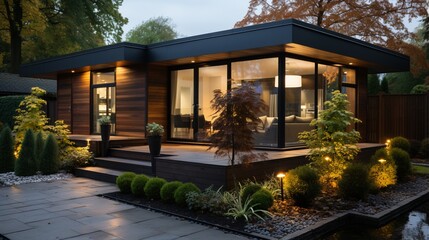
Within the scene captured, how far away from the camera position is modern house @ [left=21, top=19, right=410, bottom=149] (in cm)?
818

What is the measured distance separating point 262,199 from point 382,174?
313 centimetres

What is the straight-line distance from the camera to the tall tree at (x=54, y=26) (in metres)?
21.5

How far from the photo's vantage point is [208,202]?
17.3 feet

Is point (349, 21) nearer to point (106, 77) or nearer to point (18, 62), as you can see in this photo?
point (106, 77)

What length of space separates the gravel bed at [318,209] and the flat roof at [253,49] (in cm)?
311

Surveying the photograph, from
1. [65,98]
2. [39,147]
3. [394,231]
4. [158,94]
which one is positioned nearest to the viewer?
[394,231]

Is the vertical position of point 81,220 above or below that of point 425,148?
below

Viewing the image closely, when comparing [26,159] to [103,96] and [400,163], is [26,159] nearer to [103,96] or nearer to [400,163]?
[103,96]

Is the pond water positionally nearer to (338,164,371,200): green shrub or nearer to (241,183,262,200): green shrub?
(338,164,371,200): green shrub

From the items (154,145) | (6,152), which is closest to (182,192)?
(154,145)

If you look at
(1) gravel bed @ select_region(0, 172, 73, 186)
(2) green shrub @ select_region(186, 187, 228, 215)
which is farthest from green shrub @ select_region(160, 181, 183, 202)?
(1) gravel bed @ select_region(0, 172, 73, 186)

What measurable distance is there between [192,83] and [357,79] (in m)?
5.04

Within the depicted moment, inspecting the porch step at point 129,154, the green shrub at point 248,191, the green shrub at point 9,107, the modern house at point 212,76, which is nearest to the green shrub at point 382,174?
the modern house at point 212,76

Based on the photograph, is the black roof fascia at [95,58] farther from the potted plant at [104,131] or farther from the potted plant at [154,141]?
the potted plant at [154,141]
